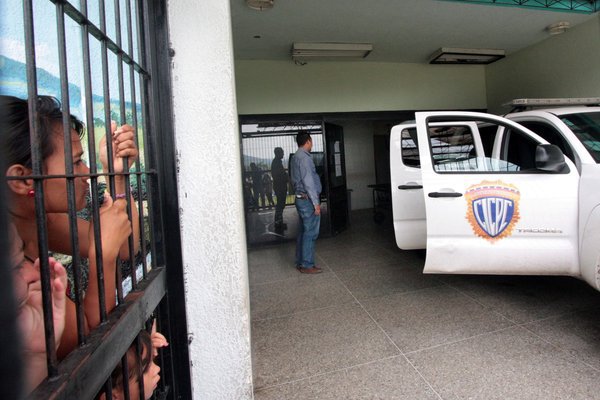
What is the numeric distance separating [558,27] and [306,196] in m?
4.84

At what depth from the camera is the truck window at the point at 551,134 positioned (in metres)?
2.97

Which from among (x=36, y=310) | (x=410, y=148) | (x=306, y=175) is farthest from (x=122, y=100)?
(x=410, y=148)

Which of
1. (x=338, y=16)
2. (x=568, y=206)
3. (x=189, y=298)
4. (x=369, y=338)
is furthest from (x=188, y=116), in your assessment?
(x=338, y=16)

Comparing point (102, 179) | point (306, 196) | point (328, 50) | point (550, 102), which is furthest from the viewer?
point (328, 50)

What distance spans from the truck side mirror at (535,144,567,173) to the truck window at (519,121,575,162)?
38cm

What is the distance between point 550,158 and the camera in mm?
2641

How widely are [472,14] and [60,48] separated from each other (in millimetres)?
5433

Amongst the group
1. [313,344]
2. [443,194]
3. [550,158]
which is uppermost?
[550,158]

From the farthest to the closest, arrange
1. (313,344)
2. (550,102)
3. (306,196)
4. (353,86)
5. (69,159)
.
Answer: (353,86)
(306,196)
(550,102)
(313,344)
(69,159)

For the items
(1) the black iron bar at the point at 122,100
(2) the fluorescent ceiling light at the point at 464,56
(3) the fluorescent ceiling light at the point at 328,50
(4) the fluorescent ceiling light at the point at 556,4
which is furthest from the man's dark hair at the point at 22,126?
(2) the fluorescent ceiling light at the point at 464,56

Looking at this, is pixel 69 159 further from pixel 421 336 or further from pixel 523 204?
pixel 523 204

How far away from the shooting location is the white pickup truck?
8.72ft

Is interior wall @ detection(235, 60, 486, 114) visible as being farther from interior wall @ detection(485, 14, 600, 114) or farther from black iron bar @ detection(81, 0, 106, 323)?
black iron bar @ detection(81, 0, 106, 323)

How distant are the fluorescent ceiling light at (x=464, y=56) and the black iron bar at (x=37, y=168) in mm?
6515
